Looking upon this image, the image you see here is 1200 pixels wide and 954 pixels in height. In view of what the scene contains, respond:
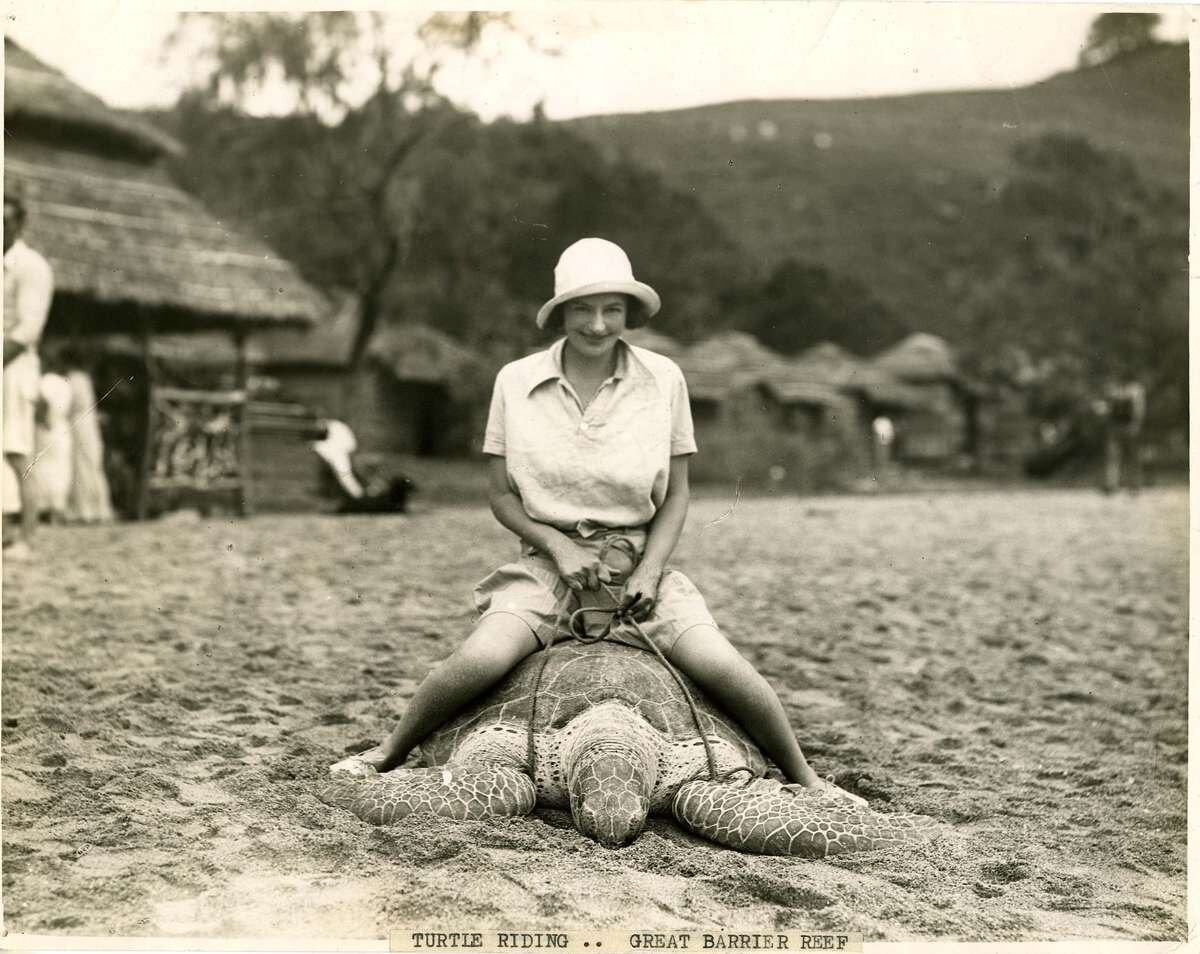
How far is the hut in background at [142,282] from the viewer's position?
9.77 m

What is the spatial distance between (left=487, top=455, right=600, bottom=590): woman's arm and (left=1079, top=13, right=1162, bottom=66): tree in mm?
2583

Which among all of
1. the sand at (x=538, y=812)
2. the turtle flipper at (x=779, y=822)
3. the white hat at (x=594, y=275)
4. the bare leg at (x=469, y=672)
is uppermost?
the white hat at (x=594, y=275)

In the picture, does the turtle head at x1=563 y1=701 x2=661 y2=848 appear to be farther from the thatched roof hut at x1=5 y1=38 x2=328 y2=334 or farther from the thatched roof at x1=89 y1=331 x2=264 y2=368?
the thatched roof at x1=89 y1=331 x2=264 y2=368

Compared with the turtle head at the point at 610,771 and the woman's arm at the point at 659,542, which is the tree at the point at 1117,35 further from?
the turtle head at the point at 610,771

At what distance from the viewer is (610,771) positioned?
3350 mm

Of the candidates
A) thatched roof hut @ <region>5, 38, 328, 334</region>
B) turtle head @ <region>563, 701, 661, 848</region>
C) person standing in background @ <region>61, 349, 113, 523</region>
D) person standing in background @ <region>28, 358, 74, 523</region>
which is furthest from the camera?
person standing in background @ <region>61, 349, 113, 523</region>

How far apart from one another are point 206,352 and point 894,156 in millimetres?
9946

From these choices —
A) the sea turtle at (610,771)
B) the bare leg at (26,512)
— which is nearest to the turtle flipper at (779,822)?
the sea turtle at (610,771)

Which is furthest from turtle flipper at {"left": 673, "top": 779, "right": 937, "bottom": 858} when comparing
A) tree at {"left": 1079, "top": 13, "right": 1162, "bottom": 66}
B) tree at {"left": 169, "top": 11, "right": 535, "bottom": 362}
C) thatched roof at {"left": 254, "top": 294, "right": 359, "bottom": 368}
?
thatched roof at {"left": 254, "top": 294, "right": 359, "bottom": 368}

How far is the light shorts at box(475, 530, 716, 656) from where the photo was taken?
3.86m

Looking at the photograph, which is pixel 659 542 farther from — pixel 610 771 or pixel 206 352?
pixel 206 352

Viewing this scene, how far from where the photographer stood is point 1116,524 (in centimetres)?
1264

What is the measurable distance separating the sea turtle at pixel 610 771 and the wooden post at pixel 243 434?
7551 millimetres

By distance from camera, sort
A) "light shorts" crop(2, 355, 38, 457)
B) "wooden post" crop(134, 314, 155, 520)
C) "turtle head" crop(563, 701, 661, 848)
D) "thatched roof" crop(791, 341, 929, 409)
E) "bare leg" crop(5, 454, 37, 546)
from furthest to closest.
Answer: "thatched roof" crop(791, 341, 929, 409) < "wooden post" crop(134, 314, 155, 520) < "bare leg" crop(5, 454, 37, 546) < "light shorts" crop(2, 355, 38, 457) < "turtle head" crop(563, 701, 661, 848)
